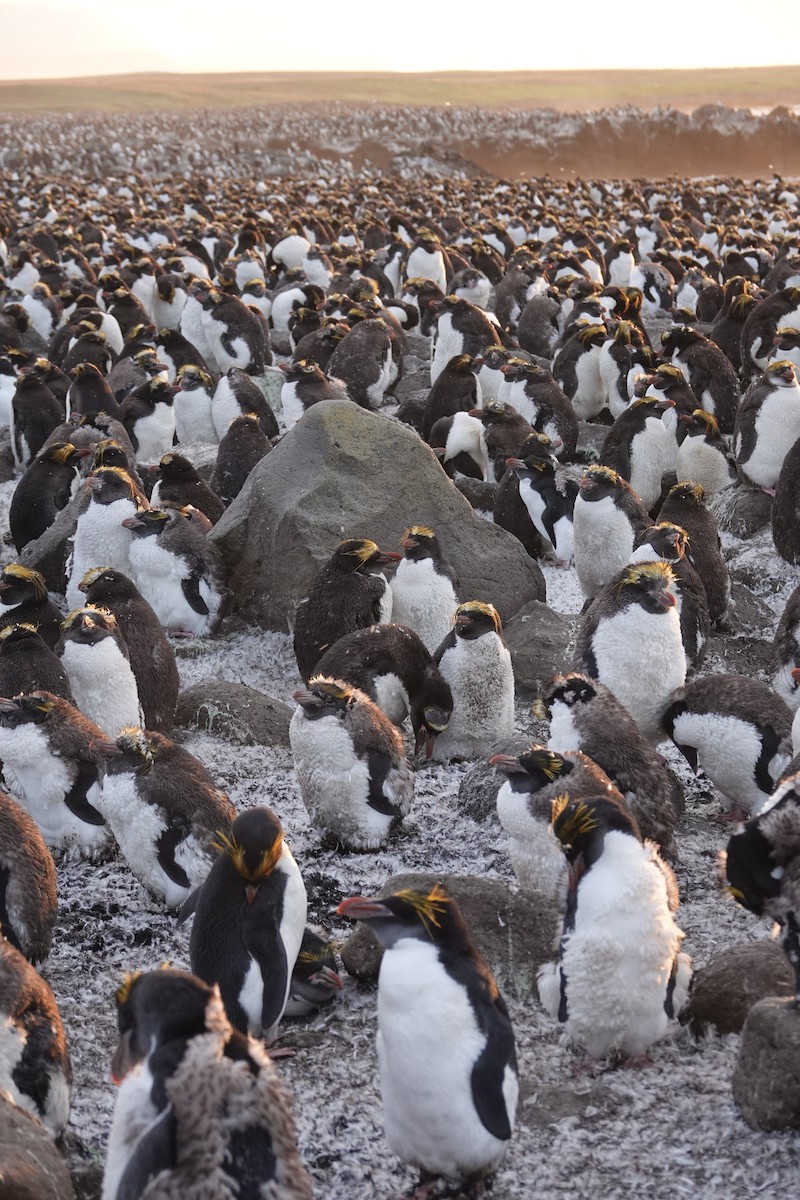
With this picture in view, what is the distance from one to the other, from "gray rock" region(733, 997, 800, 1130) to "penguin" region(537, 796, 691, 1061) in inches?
15.3

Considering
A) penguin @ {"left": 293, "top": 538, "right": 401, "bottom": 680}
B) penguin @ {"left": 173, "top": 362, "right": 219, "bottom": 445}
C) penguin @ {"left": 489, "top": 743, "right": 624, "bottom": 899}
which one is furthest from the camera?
penguin @ {"left": 173, "top": 362, "right": 219, "bottom": 445}

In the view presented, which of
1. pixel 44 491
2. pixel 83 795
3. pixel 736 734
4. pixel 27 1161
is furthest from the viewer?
pixel 44 491

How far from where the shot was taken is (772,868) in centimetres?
379

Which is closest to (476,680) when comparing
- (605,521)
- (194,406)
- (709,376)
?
(605,521)

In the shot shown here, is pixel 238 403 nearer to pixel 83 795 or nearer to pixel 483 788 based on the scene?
pixel 483 788

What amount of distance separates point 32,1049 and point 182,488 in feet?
19.1

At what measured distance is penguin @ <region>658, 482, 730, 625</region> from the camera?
8.09 meters

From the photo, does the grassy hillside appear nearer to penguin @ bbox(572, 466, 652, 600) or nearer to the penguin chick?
penguin @ bbox(572, 466, 652, 600)

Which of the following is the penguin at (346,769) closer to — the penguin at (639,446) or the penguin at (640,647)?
the penguin at (640,647)

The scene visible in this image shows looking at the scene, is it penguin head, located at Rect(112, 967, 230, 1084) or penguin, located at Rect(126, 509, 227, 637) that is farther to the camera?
penguin, located at Rect(126, 509, 227, 637)

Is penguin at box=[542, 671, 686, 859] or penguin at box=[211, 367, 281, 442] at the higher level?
penguin at box=[211, 367, 281, 442]

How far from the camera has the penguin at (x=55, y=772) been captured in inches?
216

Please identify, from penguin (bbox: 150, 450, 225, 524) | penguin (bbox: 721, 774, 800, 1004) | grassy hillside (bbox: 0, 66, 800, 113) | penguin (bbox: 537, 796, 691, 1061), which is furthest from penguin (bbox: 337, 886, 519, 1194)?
grassy hillside (bbox: 0, 66, 800, 113)

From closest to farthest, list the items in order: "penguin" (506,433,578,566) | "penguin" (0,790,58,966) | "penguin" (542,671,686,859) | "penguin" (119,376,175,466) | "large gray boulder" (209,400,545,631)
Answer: "penguin" (0,790,58,966), "penguin" (542,671,686,859), "large gray boulder" (209,400,545,631), "penguin" (506,433,578,566), "penguin" (119,376,175,466)
